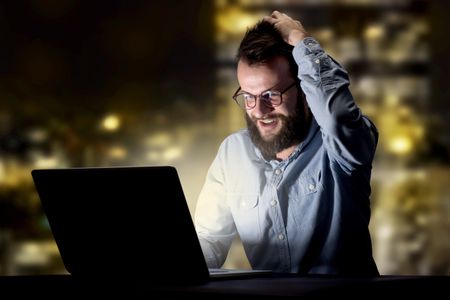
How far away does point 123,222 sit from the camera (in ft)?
5.59

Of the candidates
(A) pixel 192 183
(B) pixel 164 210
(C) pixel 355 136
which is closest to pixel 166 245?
(B) pixel 164 210

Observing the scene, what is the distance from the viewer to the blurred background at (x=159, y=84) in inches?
164

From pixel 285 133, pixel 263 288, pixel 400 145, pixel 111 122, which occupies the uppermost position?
pixel 111 122

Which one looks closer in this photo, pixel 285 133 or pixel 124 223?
pixel 124 223

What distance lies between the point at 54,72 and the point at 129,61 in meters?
0.36

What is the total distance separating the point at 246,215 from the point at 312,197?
0.61 ft

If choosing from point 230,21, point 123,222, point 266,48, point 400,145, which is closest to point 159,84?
point 230,21

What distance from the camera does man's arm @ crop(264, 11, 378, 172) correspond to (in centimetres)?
204

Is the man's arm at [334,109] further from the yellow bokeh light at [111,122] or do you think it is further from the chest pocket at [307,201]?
the yellow bokeh light at [111,122]

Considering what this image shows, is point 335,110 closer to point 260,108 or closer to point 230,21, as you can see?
point 260,108

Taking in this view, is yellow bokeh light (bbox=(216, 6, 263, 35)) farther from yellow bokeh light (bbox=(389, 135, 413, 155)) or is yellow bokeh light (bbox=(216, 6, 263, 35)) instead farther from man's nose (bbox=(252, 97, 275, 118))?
man's nose (bbox=(252, 97, 275, 118))

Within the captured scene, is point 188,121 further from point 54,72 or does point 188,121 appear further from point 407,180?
point 407,180

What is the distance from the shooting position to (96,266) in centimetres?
180

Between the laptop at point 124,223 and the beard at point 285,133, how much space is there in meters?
0.59
